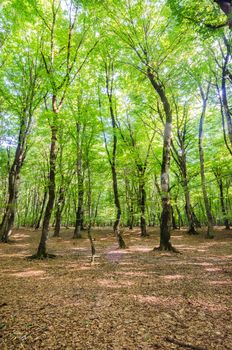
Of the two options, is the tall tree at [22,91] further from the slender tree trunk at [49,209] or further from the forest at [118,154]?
the slender tree trunk at [49,209]

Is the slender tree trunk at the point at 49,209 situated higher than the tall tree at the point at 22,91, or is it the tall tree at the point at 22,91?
the tall tree at the point at 22,91

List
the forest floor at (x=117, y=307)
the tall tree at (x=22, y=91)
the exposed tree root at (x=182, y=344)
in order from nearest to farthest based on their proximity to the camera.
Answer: the exposed tree root at (x=182, y=344) < the forest floor at (x=117, y=307) < the tall tree at (x=22, y=91)

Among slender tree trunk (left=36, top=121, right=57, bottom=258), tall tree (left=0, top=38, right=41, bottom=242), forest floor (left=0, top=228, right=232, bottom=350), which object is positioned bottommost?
forest floor (left=0, top=228, right=232, bottom=350)

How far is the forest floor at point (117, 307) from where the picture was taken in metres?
3.37

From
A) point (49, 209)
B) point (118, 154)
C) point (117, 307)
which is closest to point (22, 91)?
point (118, 154)

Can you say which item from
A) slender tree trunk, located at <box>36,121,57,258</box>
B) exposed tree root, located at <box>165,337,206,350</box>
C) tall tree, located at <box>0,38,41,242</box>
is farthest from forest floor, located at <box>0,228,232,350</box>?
tall tree, located at <box>0,38,41,242</box>

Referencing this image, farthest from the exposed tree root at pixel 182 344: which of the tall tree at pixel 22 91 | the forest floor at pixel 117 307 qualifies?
the tall tree at pixel 22 91

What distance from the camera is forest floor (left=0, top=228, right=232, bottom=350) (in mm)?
3365

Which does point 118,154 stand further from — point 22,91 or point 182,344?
point 182,344

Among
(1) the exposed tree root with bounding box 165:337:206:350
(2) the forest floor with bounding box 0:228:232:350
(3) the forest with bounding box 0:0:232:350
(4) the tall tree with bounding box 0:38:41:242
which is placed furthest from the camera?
(4) the tall tree with bounding box 0:38:41:242

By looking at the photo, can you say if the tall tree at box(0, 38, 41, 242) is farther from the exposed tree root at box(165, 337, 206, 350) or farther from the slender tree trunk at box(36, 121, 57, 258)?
the exposed tree root at box(165, 337, 206, 350)

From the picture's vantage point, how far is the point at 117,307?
4.55 metres

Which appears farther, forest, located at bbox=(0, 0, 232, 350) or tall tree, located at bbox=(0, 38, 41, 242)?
tall tree, located at bbox=(0, 38, 41, 242)

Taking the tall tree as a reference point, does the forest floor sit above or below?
below
